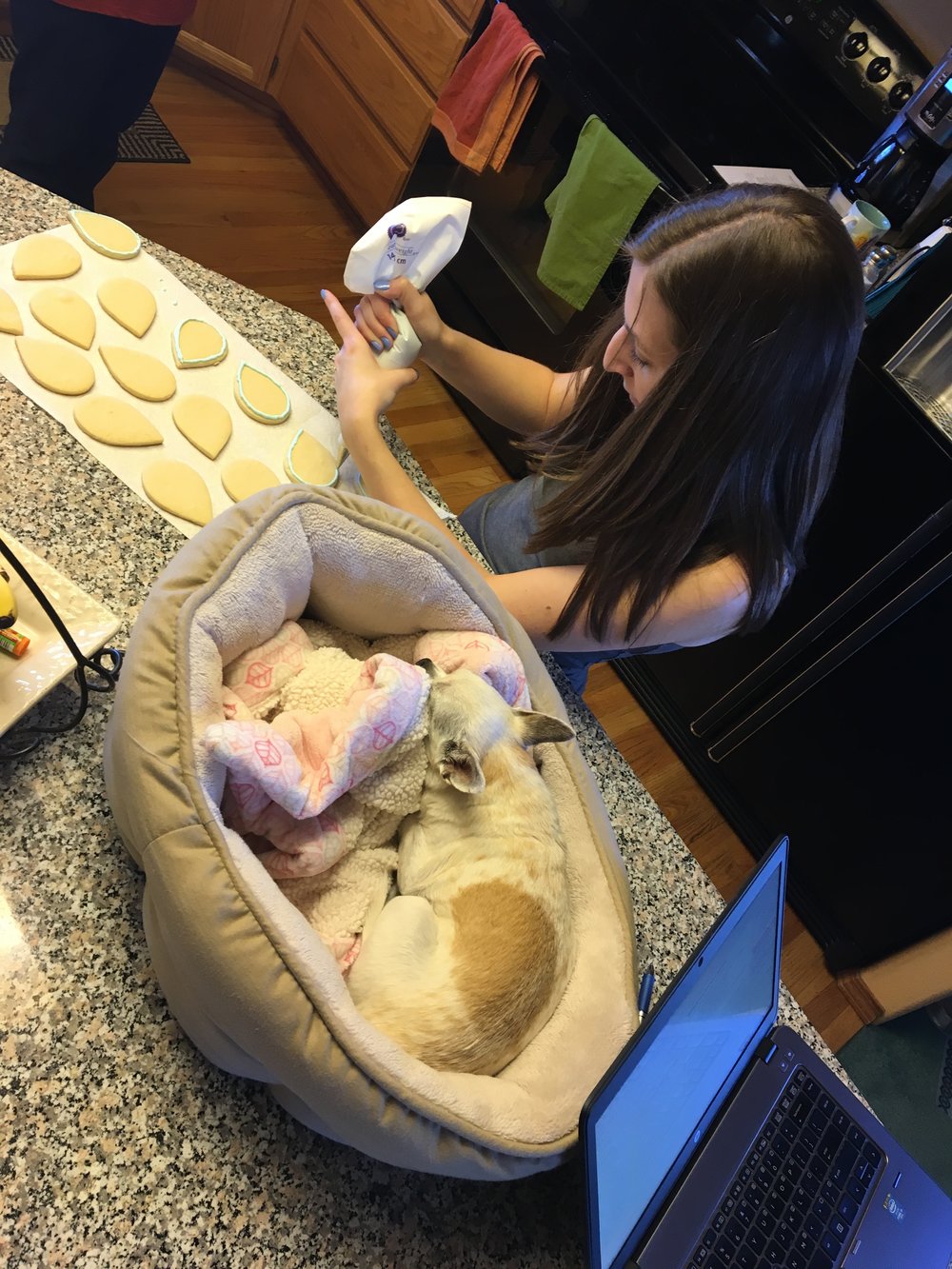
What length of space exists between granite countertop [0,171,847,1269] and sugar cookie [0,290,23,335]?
1.37 ft

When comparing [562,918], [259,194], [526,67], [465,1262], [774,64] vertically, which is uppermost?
[774,64]

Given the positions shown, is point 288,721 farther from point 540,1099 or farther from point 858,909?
point 858,909

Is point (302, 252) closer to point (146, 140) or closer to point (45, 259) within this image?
point (146, 140)

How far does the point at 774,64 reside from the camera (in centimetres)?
188

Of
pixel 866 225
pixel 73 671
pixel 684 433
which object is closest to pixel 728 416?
pixel 684 433

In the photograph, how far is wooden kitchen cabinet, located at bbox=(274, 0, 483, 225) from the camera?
252 cm

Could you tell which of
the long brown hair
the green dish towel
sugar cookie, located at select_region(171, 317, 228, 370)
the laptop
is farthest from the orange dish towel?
the laptop

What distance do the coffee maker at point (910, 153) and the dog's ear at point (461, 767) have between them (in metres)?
1.45

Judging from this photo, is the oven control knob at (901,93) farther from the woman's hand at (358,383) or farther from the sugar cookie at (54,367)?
the sugar cookie at (54,367)

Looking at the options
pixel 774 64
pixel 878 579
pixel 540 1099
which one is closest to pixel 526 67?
pixel 774 64

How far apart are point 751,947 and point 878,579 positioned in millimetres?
1165

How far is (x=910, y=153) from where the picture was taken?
1565 mm

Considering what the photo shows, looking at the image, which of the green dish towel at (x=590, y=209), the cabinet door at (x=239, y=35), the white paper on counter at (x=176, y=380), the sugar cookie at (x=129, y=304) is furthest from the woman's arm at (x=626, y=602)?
the cabinet door at (x=239, y=35)

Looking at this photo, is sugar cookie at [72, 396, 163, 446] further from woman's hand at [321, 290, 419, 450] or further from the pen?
the pen
